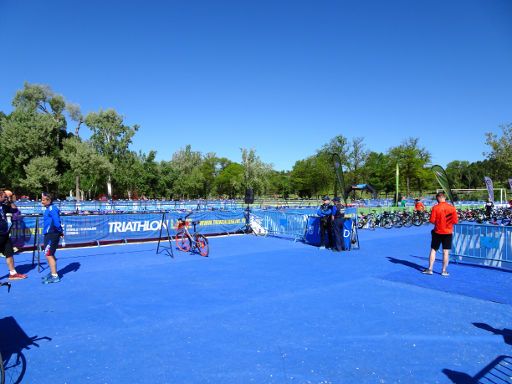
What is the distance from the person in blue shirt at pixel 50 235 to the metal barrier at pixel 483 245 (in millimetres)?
10719

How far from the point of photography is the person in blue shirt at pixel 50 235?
8227 mm

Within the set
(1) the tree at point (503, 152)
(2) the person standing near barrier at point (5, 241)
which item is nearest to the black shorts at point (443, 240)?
(2) the person standing near barrier at point (5, 241)

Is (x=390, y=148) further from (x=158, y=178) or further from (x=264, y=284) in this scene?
(x=264, y=284)

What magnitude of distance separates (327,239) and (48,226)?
30.6 ft

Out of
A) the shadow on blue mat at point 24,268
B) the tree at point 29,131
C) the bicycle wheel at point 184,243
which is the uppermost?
the tree at point 29,131

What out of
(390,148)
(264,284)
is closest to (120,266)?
(264,284)

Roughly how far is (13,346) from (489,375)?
567 centimetres

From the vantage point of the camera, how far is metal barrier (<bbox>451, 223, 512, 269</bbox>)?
32.3 feet

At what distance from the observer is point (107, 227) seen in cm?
1445

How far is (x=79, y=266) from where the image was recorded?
33.6 ft

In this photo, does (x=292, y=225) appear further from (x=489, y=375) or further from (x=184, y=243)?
(x=489, y=375)

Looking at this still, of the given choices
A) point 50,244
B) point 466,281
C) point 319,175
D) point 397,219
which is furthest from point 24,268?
point 319,175

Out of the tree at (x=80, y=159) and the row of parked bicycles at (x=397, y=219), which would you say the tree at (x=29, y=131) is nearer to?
the tree at (x=80, y=159)

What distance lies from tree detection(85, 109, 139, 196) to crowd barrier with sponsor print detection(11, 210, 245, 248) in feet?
141
